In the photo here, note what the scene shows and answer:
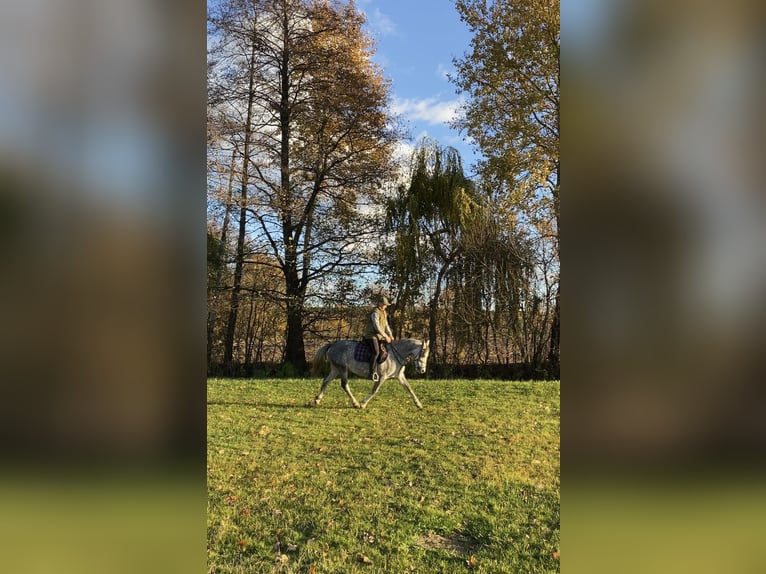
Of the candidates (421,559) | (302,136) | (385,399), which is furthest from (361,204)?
(421,559)

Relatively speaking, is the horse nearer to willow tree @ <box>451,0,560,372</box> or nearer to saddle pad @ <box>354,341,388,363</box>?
saddle pad @ <box>354,341,388,363</box>

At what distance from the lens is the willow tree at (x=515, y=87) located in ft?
22.9

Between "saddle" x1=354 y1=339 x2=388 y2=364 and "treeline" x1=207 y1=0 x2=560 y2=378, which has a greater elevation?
"treeline" x1=207 y1=0 x2=560 y2=378

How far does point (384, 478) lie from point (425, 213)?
5.22m

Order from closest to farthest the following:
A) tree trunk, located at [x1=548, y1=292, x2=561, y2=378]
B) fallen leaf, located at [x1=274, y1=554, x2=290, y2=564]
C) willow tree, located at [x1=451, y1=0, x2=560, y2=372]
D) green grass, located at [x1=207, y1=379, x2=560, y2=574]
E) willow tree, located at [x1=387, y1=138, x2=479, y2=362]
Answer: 1. fallen leaf, located at [x1=274, y1=554, x2=290, y2=564]
2. green grass, located at [x1=207, y1=379, x2=560, y2=574]
3. willow tree, located at [x1=451, y1=0, x2=560, y2=372]
4. willow tree, located at [x1=387, y1=138, x2=479, y2=362]
5. tree trunk, located at [x1=548, y1=292, x2=561, y2=378]

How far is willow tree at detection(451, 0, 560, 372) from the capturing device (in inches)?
275

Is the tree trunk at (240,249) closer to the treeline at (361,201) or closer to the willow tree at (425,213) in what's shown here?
the treeline at (361,201)

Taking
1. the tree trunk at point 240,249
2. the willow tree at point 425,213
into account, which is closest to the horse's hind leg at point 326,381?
the willow tree at point 425,213

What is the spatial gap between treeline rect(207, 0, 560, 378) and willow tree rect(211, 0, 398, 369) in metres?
0.02

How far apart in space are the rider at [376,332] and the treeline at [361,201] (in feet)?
4.22
